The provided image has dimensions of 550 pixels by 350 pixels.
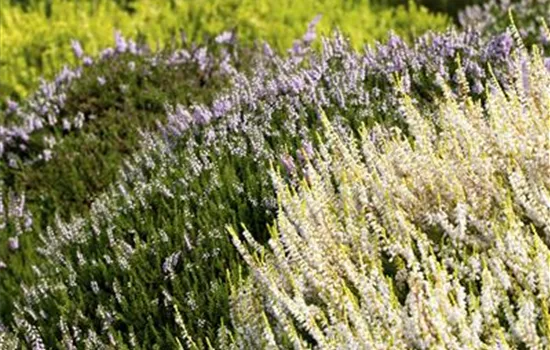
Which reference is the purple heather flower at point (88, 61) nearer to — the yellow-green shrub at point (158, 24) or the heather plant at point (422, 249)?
the yellow-green shrub at point (158, 24)

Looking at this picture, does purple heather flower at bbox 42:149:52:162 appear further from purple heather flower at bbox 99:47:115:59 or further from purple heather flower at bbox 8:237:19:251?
purple heather flower at bbox 99:47:115:59

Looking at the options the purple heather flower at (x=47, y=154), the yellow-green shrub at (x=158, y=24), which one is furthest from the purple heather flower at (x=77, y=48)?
the purple heather flower at (x=47, y=154)

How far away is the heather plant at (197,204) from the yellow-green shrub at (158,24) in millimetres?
2291

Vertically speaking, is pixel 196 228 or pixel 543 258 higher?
pixel 196 228

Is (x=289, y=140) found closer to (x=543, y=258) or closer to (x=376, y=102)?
(x=376, y=102)

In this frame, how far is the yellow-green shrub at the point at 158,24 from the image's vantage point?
7.70 metres

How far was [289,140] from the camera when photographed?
470 cm

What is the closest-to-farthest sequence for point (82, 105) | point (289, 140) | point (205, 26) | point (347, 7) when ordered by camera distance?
point (289, 140) < point (82, 105) < point (205, 26) < point (347, 7)

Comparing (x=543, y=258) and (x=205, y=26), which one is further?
(x=205, y=26)

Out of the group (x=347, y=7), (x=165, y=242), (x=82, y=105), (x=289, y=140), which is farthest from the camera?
(x=347, y=7)

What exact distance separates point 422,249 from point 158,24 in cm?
556

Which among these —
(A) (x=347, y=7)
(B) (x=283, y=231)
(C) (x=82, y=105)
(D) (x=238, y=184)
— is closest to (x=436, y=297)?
(B) (x=283, y=231)

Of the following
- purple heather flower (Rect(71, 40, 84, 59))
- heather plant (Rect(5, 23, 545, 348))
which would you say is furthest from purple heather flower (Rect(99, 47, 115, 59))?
heather plant (Rect(5, 23, 545, 348))

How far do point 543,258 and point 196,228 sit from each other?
5.61 ft
